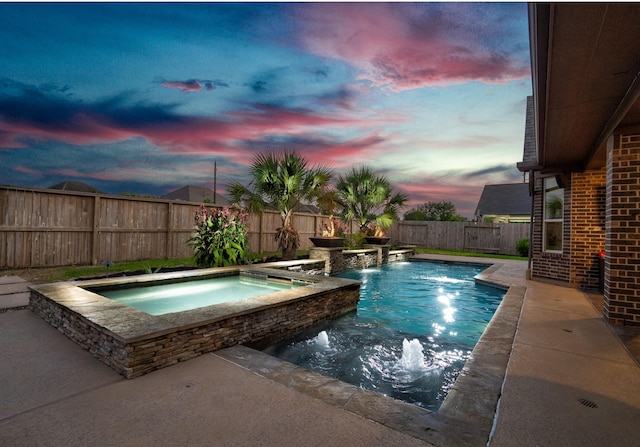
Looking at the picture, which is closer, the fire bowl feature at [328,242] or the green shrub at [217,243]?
the green shrub at [217,243]

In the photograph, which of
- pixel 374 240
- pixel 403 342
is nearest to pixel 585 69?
pixel 403 342

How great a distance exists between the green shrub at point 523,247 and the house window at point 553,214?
348 inches

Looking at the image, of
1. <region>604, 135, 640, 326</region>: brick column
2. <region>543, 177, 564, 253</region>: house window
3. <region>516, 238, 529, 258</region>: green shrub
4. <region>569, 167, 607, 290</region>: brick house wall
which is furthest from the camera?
<region>516, 238, 529, 258</region>: green shrub

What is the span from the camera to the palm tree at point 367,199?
43.0 ft

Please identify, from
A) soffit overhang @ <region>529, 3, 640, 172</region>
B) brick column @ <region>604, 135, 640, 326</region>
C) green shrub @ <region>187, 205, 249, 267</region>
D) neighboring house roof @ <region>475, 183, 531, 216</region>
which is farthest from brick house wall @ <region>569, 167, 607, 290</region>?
neighboring house roof @ <region>475, 183, 531, 216</region>

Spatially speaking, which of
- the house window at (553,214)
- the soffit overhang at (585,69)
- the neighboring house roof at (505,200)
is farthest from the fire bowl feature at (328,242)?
the neighboring house roof at (505,200)

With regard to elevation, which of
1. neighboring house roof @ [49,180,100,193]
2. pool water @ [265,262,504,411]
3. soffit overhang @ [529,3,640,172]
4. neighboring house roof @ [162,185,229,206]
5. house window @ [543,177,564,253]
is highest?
neighboring house roof @ [162,185,229,206]

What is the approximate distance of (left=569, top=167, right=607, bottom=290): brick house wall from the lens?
255 inches

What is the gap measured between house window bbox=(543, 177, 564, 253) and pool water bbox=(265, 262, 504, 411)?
172 centimetres

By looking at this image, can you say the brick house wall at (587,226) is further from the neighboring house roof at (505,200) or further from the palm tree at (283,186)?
the neighboring house roof at (505,200)

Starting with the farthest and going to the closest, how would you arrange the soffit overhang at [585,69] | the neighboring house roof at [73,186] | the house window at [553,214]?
the neighboring house roof at [73,186] < the house window at [553,214] < the soffit overhang at [585,69]

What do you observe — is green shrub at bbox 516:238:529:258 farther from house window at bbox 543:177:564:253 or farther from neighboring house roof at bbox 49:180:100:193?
neighboring house roof at bbox 49:180:100:193

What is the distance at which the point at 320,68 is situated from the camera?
460 inches

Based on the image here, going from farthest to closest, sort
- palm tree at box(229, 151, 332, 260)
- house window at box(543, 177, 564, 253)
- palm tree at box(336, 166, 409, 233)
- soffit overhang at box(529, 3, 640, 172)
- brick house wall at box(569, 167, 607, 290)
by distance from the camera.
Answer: palm tree at box(336, 166, 409, 233), palm tree at box(229, 151, 332, 260), house window at box(543, 177, 564, 253), brick house wall at box(569, 167, 607, 290), soffit overhang at box(529, 3, 640, 172)
